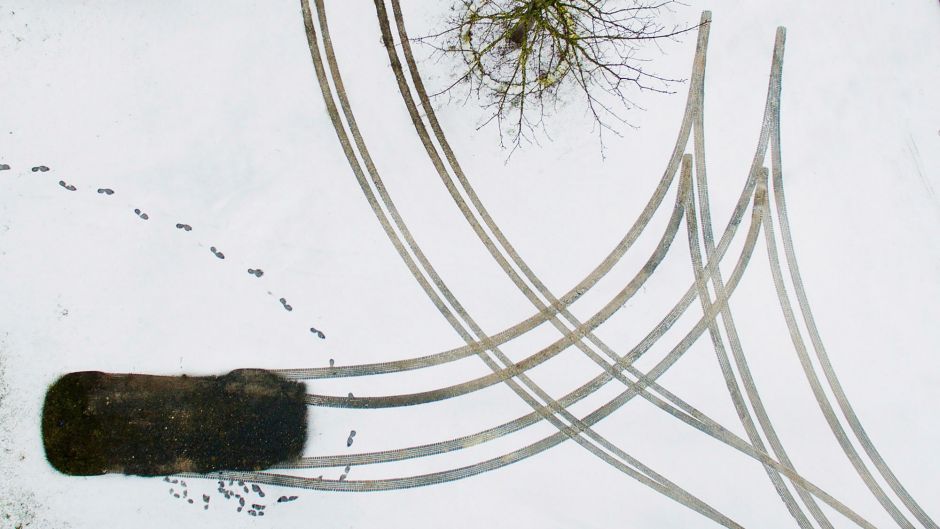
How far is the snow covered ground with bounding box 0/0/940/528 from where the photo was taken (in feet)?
21.8

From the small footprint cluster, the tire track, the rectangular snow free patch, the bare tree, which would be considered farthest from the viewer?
the tire track

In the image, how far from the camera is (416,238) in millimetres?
6895

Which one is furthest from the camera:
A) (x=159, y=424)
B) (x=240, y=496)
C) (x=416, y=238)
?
(x=416, y=238)

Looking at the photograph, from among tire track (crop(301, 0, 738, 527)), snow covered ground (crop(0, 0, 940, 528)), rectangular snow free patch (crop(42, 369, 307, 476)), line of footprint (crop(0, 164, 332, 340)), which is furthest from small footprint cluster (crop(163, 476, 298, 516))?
tire track (crop(301, 0, 738, 527))

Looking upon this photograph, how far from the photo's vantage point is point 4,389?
6520mm

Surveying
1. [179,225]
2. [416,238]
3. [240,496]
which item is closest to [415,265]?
[416,238]

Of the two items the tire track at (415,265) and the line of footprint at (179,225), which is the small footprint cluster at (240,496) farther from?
the tire track at (415,265)

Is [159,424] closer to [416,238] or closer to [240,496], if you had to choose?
[240,496]

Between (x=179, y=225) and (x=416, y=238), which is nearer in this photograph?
(x=179, y=225)

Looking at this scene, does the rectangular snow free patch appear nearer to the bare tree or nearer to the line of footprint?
the line of footprint

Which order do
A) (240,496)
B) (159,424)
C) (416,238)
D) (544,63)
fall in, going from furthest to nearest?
(416,238) → (544,63) → (240,496) → (159,424)

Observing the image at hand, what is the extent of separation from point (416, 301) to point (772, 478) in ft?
15.7

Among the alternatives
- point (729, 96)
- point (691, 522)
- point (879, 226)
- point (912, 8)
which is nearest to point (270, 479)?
point (691, 522)

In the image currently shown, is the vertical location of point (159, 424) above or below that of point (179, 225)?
below
